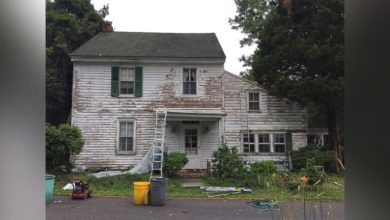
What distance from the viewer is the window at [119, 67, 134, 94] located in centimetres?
1681

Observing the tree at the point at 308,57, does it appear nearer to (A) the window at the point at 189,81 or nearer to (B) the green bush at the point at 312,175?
(A) the window at the point at 189,81

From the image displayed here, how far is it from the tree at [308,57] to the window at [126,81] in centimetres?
597

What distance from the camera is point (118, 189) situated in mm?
12094

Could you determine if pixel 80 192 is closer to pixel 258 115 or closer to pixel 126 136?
pixel 126 136

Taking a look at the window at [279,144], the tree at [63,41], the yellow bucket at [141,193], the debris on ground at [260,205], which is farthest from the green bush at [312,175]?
the tree at [63,41]

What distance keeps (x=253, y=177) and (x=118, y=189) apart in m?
4.84

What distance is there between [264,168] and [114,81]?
7329 mm

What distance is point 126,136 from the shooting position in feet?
54.9

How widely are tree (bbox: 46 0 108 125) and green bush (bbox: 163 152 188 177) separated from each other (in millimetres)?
8816

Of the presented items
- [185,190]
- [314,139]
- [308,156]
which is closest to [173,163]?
[185,190]

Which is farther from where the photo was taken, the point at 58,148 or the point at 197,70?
the point at 197,70
